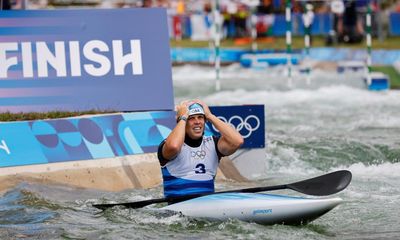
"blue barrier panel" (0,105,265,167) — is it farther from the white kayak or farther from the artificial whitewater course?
the white kayak

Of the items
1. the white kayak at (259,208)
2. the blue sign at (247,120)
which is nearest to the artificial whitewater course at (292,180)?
the white kayak at (259,208)

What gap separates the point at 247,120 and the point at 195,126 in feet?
12.1

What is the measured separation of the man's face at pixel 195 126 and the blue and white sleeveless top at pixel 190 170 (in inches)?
4.9

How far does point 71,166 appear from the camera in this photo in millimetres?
12234

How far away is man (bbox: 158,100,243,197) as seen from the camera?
391 inches

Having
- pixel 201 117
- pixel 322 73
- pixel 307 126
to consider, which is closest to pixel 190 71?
pixel 322 73

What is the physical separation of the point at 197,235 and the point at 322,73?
1897 cm

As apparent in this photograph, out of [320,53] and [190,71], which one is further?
[320,53]

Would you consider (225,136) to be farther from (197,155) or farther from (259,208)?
(259,208)

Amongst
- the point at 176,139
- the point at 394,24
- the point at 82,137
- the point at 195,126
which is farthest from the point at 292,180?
the point at 394,24

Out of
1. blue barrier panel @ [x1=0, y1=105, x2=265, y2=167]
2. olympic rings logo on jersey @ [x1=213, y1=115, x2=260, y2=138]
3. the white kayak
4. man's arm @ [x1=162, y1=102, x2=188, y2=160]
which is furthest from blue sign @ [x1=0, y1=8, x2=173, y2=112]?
the white kayak

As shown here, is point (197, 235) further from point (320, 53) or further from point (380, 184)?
point (320, 53)

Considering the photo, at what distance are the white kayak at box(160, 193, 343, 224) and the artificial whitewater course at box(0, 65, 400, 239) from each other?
69mm

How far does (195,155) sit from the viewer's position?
395 inches
